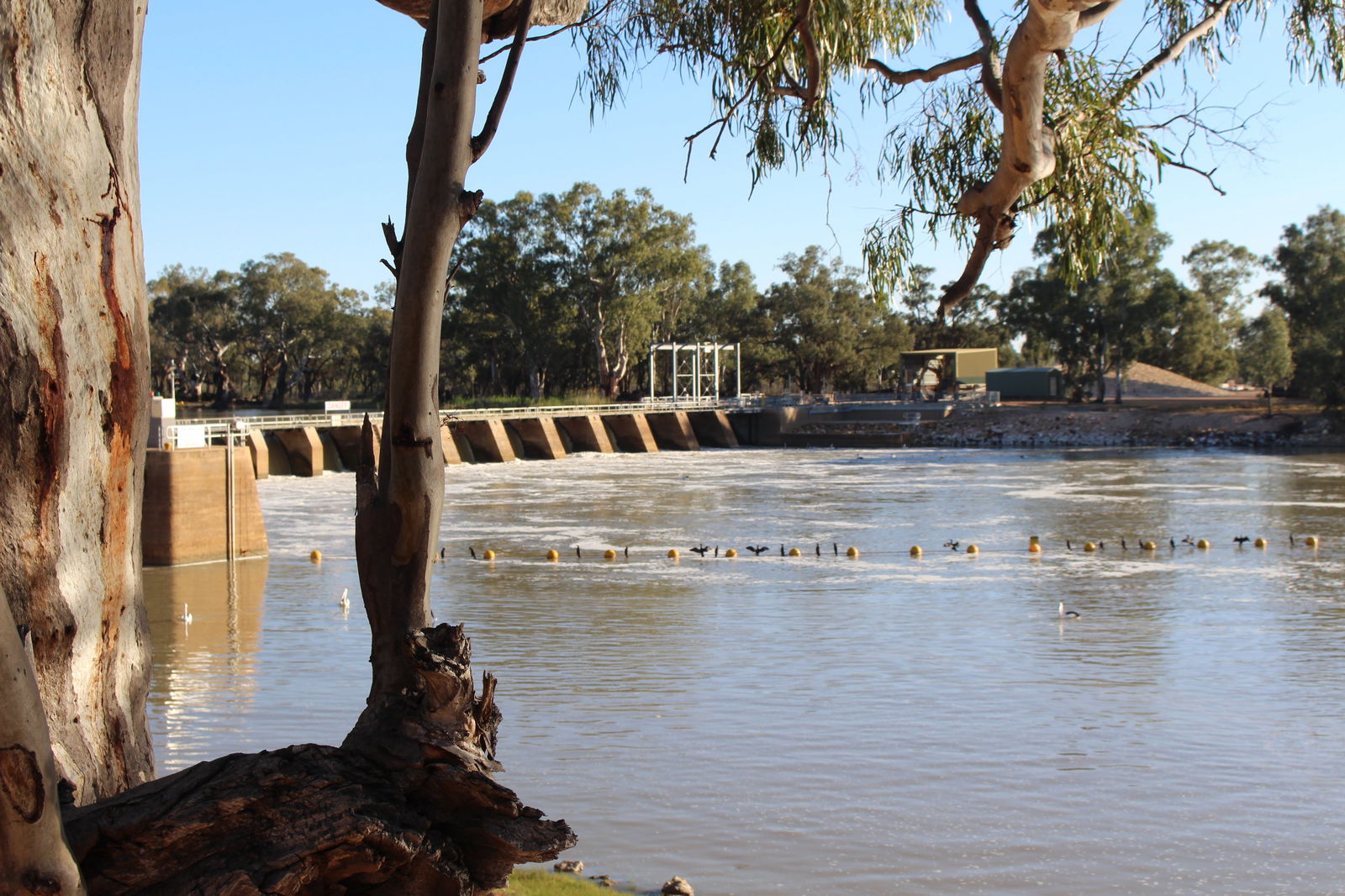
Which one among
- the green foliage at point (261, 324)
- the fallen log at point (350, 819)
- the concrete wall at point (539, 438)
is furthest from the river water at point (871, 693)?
the green foliage at point (261, 324)

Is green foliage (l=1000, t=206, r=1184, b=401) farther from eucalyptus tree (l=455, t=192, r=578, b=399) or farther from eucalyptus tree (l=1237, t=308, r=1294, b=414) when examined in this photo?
eucalyptus tree (l=455, t=192, r=578, b=399)

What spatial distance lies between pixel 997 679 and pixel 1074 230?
628cm

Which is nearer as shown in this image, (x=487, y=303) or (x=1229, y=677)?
(x=1229, y=677)

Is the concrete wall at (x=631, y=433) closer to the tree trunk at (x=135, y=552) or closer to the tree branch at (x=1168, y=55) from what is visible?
the tree branch at (x=1168, y=55)

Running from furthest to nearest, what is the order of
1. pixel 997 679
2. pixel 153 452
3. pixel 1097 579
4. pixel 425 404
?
pixel 153 452
pixel 1097 579
pixel 997 679
pixel 425 404

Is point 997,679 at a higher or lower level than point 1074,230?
lower

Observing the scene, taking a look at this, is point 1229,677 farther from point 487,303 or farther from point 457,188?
point 487,303

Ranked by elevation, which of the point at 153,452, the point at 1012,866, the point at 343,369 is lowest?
the point at 1012,866

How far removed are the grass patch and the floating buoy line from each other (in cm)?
1341

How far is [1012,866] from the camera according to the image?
5.98 metres

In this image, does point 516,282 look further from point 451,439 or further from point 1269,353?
point 1269,353

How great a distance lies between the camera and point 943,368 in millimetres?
67000


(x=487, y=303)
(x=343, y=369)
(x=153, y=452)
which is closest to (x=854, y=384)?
(x=487, y=303)

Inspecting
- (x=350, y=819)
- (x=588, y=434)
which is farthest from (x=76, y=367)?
(x=588, y=434)
